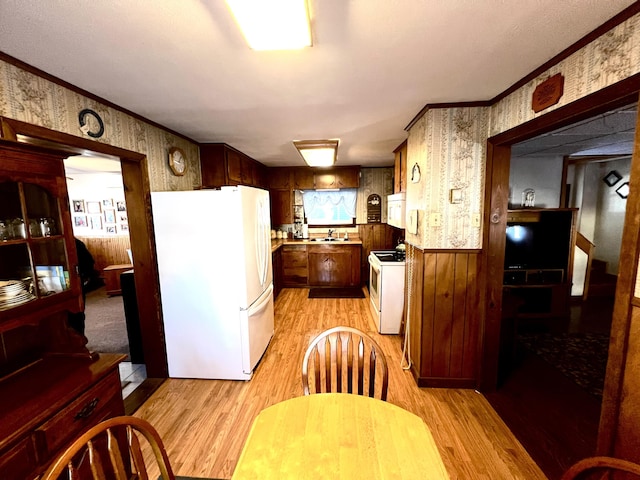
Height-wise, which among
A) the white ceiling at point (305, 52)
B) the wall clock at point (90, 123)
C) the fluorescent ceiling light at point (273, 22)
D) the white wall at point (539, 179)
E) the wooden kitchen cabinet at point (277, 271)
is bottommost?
the wooden kitchen cabinet at point (277, 271)

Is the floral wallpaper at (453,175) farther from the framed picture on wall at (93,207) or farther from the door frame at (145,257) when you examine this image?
the framed picture on wall at (93,207)

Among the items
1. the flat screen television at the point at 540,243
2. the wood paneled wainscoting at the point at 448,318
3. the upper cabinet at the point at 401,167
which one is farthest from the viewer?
the flat screen television at the point at 540,243

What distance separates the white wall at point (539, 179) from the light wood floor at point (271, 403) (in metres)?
2.94

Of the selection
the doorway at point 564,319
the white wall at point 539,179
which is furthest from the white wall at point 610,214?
the white wall at point 539,179

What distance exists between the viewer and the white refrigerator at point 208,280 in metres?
2.32

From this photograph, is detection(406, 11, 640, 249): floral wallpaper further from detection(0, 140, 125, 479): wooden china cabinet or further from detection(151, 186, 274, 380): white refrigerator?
detection(0, 140, 125, 479): wooden china cabinet

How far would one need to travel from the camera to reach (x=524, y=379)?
8.05 ft

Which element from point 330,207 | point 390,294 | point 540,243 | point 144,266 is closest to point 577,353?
point 540,243

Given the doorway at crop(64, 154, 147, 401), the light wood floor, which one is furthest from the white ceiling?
the doorway at crop(64, 154, 147, 401)

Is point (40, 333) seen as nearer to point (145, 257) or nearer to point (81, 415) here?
point (81, 415)

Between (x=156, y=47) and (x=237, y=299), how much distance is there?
1806 mm

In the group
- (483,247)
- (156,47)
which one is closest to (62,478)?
(156,47)

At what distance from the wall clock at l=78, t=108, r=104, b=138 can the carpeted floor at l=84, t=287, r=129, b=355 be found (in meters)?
2.39

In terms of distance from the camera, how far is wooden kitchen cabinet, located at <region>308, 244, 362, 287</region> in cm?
497
